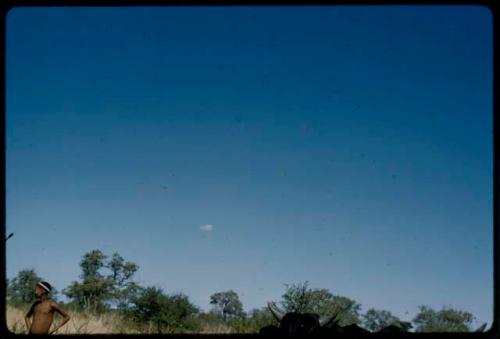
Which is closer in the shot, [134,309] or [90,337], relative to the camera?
[90,337]

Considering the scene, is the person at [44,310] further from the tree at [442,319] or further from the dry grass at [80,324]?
the tree at [442,319]

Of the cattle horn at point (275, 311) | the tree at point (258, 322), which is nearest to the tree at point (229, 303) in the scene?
the tree at point (258, 322)

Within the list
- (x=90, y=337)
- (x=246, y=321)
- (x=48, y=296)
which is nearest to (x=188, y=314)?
(x=246, y=321)

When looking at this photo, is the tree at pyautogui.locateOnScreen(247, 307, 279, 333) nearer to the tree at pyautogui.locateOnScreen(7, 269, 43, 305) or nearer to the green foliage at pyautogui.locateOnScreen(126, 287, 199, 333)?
the green foliage at pyautogui.locateOnScreen(126, 287, 199, 333)

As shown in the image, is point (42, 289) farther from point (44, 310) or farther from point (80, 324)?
point (80, 324)

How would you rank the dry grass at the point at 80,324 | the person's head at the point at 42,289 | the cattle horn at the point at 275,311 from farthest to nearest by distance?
the dry grass at the point at 80,324 < the person's head at the point at 42,289 < the cattle horn at the point at 275,311

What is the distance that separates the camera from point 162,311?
44.5 feet

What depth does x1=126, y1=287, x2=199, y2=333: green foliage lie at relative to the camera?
517 inches

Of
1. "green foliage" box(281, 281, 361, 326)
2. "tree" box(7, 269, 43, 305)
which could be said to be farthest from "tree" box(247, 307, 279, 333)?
"tree" box(7, 269, 43, 305)

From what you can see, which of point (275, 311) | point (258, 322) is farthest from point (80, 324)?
point (275, 311)

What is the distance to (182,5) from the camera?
322 cm

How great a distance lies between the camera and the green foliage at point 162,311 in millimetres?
13141
